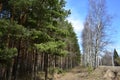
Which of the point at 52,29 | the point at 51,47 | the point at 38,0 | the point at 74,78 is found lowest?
the point at 74,78

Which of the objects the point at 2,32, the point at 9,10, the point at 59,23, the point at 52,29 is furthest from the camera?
the point at 59,23

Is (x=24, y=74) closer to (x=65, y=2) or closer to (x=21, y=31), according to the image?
(x=65, y=2)

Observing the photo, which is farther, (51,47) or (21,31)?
(51,47)

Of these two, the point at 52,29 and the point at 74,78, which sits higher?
the point at 52,29

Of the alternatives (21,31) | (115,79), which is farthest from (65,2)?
(115,79)

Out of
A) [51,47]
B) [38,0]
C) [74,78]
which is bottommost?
[74,78]

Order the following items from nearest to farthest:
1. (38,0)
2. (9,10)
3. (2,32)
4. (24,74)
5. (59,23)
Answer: (2,32) < (38,0) < (9,10) < (59,23) < (24,74)

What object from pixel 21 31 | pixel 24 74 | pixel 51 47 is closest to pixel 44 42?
pixel 51 47

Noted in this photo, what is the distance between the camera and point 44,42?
2275cm

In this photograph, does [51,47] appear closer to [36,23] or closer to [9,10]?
[36,23]

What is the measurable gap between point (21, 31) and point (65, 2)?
7.54 meters

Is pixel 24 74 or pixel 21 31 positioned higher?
pixel 21 31

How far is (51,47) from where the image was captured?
2166 cm

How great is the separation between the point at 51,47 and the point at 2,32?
16.0 ft
